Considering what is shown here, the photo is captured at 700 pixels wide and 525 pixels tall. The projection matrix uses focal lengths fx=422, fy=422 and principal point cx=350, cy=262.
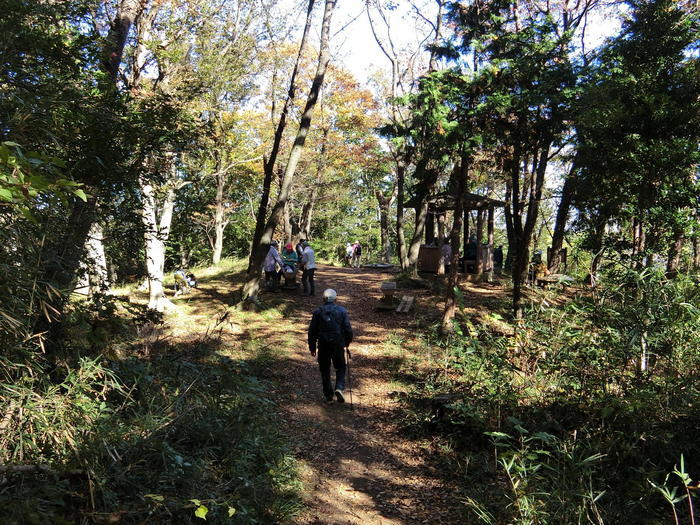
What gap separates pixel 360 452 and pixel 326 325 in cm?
187

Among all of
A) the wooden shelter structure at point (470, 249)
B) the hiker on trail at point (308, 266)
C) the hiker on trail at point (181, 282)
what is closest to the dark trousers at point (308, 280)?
the hiker on trail at point (308, 266)

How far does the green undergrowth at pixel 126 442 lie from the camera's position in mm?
2455

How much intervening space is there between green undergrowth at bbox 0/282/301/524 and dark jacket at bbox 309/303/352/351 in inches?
86.4

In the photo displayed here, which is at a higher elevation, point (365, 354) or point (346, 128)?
point (346, 128)

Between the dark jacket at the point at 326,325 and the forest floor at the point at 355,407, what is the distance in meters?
0.98

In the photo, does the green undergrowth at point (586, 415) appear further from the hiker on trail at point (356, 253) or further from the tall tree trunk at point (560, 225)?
the hiker on trail at point (356, 253)

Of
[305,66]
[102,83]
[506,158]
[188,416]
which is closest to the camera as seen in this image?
[188,416]

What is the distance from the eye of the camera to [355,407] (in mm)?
6887

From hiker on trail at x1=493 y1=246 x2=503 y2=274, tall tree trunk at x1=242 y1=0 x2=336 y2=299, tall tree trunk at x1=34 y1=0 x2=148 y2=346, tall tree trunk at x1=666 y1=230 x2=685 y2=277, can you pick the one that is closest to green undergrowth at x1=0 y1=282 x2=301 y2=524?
tall tree trunk at x1=34 y1=0 x2=148 y2=346

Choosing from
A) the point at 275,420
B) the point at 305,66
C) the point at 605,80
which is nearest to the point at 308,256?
the point at 275,420

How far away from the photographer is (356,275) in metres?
18.5

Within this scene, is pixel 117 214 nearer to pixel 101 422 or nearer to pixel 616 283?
pixel 101 422

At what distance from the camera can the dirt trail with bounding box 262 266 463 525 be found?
171 inches

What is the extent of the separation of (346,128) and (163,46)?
52.6 ft
